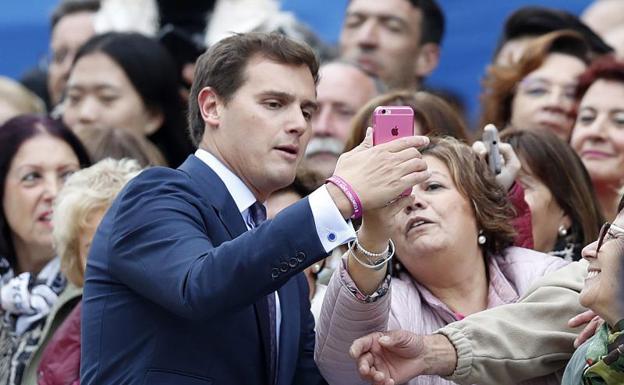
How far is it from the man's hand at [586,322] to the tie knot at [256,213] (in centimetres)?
97

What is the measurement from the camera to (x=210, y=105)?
4.30 m

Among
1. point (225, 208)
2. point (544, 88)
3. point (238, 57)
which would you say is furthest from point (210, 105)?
point (544, 88)

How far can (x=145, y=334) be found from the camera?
12.8 feet

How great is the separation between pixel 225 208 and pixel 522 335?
95 centimetres

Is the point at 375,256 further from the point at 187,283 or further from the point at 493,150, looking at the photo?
the point at 493,150

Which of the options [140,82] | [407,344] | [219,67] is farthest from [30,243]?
[407,344]

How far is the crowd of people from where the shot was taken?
3701mm

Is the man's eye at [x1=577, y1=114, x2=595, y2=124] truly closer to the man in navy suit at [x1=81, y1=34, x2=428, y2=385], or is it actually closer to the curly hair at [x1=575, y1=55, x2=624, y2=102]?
the curly hair at [x1=575, y1=55, x2=624, y2=102]

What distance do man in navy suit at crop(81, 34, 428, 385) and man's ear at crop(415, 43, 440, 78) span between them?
3.38 meters

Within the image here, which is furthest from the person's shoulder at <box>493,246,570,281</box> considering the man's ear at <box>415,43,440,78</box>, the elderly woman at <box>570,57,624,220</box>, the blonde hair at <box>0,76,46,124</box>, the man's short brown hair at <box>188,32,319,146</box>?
the blonde hair at <box>0,76,46,124</box>

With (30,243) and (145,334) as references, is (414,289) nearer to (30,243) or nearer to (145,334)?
(145,334)

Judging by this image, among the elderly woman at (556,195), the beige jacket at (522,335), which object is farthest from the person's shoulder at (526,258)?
the elderly woman at (556,195)

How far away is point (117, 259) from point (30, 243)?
223 centimetres

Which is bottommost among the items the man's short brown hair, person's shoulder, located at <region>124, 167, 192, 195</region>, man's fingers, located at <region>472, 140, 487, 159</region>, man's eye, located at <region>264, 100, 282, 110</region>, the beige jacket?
the beige jacket
